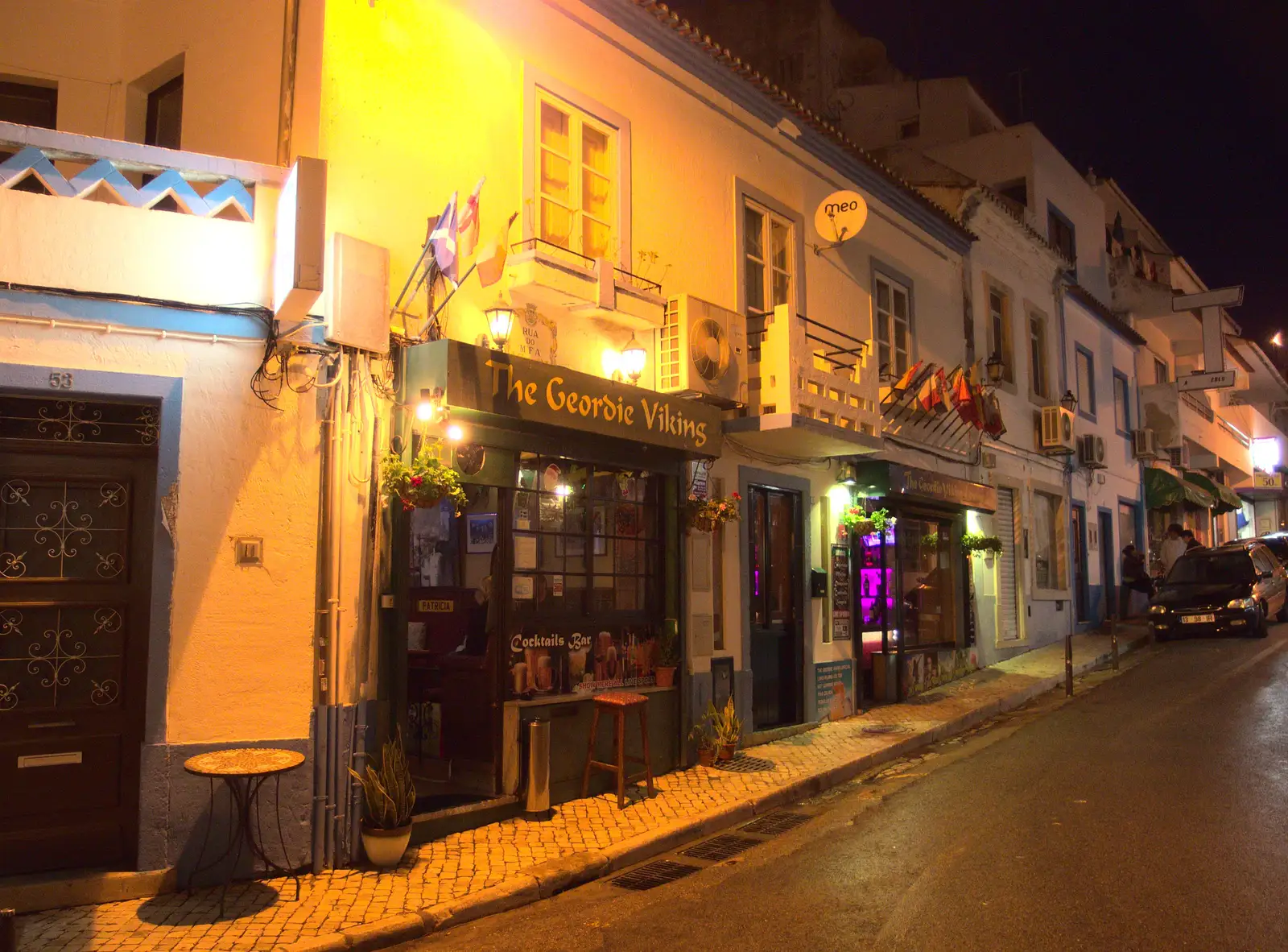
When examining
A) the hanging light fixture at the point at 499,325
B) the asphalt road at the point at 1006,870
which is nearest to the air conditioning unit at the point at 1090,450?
the asphalt road at the point at 1006,870

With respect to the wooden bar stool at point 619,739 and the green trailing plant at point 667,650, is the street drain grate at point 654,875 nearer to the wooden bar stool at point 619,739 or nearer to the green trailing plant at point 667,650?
the wooden bar stool at point 619,739

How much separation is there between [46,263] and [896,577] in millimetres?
10779

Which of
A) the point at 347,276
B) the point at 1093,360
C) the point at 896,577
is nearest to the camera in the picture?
the point at 347,276

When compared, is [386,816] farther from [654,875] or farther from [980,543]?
[980,543]

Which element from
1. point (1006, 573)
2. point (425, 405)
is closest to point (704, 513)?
point (425, 405)

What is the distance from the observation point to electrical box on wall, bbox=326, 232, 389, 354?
6.87m

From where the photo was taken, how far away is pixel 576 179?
917 centimetres

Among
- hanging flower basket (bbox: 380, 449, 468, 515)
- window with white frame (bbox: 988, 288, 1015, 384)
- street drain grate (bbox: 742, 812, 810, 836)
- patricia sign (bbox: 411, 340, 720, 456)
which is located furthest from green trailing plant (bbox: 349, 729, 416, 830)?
window with white frame (bbox: 988, 288, 1015, 384)

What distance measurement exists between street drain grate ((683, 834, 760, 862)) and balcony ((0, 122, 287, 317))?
4937 millimetres

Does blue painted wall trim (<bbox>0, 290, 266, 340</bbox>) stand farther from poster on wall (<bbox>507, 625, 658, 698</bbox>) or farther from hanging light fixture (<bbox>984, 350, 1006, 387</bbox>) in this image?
hanging light fixture (<bbox>984, 350, 1006, 387</bbox>)

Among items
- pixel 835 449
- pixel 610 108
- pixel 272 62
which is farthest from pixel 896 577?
pixel 272 62

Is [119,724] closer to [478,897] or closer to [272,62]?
[478,897]

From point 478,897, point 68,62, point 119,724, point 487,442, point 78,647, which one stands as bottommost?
point 478,897

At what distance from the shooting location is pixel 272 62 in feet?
23.7
